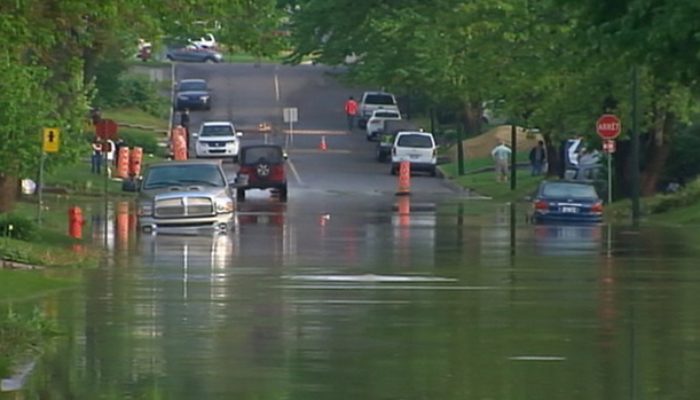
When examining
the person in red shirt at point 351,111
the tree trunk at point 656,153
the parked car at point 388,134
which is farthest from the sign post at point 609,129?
the person in red shirt at point 351,111

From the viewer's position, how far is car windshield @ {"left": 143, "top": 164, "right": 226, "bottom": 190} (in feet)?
129

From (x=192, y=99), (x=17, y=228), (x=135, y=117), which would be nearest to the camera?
(x=17, y=228)

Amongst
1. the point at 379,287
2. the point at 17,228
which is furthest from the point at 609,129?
the point at 379,287

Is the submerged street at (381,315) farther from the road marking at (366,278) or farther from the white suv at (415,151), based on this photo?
the white suv at (415,151)

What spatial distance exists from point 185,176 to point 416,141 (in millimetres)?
33342

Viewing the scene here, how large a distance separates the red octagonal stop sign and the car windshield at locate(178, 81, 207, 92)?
4975 centimetres

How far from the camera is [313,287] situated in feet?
80.2

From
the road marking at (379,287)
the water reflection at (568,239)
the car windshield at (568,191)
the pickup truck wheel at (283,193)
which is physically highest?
the car windshield at (568,191)

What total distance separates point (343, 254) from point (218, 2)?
477 centimetres

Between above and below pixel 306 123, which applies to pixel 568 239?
below

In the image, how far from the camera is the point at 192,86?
96.6m

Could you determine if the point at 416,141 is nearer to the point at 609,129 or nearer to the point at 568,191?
the point at 609,129

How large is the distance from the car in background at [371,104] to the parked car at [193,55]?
23.0 meters

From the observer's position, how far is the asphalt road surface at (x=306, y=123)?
67.4m
